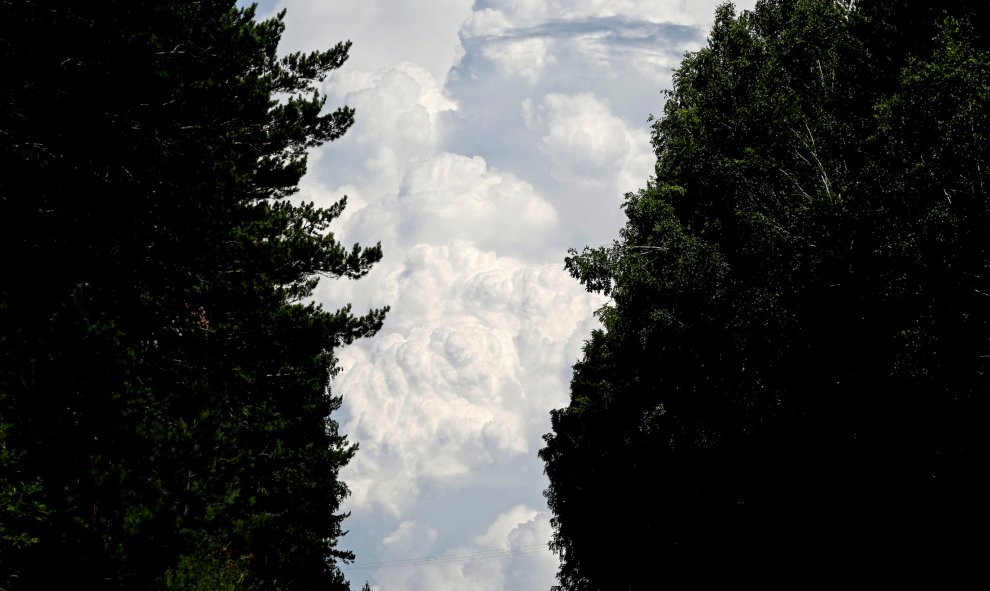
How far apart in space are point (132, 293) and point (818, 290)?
1429cm

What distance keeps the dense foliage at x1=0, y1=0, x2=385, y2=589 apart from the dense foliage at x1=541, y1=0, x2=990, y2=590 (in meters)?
10.5

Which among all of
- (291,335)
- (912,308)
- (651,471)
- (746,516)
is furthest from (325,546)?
(912,308)

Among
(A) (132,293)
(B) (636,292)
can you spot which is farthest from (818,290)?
(A) (132,293)

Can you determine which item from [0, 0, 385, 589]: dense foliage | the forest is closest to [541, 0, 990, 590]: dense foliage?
the forest

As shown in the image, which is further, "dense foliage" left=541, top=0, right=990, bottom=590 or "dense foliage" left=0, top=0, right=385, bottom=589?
"dense foliage" left=541, top=0, right=990, bottom=590

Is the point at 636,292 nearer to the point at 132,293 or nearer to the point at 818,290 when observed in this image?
the point at 818,290

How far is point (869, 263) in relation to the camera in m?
18.5

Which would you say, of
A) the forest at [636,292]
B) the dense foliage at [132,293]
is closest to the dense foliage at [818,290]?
the forest at [636,292]

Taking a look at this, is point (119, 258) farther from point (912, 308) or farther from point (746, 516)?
point (746, 516)

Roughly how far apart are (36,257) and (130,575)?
5.18m

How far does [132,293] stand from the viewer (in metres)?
15.2

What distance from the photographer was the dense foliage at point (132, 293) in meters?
12.7

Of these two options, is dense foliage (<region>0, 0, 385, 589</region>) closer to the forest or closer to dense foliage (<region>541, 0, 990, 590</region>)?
the forest

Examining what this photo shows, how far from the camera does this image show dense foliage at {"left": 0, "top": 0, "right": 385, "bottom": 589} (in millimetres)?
12703
